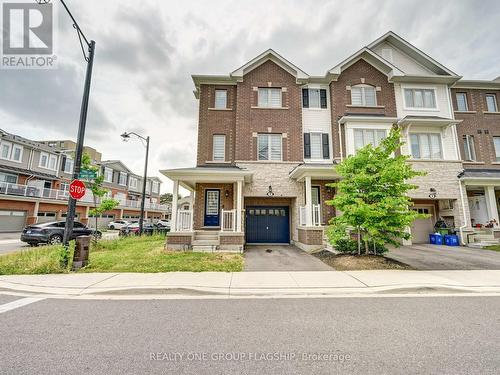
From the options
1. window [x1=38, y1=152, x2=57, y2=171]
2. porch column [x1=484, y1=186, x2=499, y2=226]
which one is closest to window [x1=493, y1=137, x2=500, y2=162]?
porch column [x1=484, y1=186, x2=499, y2=226]

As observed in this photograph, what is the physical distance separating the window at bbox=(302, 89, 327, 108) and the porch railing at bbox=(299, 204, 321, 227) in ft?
23.8

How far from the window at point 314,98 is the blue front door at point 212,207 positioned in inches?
335

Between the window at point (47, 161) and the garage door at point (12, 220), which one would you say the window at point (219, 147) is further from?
the window at point (47, 161)

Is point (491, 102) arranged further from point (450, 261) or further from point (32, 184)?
point (32, 184)

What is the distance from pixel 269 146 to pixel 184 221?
696cm

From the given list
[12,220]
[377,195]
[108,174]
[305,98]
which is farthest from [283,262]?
[108,174]

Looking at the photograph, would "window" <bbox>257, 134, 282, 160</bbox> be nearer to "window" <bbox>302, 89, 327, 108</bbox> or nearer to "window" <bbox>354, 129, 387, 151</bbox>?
"window" <bbox>302, 89, 327, 108</bbox>

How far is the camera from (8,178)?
23375 mm

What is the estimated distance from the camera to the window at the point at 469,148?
15.6m

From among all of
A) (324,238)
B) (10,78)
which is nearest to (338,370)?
(324,238)

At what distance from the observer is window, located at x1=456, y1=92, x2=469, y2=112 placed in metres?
16.3

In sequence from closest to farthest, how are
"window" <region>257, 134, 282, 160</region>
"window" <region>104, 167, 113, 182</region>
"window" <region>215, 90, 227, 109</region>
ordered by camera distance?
1. "window" <region>257, 134, 282, 160</region>
2. "window" <region>215, 90, 227, 109</region>
3. "window" <region>104, 167, 113, 182</region>

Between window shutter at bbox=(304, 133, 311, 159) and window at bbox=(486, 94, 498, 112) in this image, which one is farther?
window at bbox=(486, 94, 498, 112)
